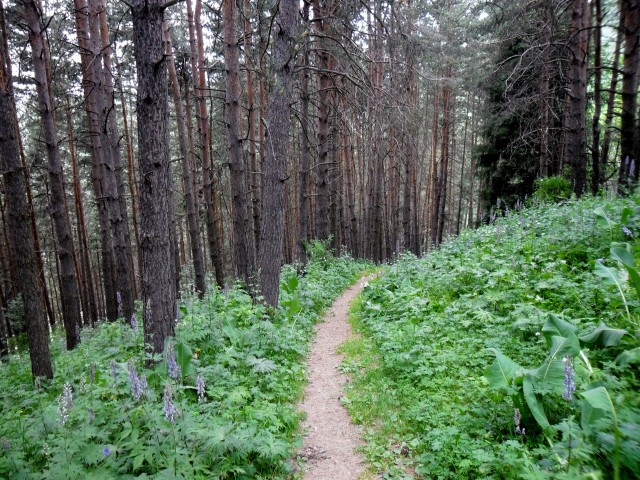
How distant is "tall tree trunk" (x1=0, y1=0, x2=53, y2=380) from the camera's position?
17.9 ft

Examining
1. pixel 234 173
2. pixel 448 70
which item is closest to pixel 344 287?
pixel 234 173

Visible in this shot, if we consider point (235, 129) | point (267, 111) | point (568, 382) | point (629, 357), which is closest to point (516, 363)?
point (629, 357)

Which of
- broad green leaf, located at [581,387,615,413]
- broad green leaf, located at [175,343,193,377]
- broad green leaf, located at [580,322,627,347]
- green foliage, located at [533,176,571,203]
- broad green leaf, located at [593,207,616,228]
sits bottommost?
broad green leaf, located at [175,343,193,377]

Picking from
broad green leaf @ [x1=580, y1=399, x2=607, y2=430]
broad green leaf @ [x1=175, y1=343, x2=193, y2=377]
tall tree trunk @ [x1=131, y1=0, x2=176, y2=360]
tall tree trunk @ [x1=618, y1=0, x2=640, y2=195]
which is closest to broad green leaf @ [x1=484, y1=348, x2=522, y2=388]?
broad green leaf @ [x1=580, y1=399, x2=607, y2=430]

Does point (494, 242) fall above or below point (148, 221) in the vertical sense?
below

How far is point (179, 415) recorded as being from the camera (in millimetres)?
2887

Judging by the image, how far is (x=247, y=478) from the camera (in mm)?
2963

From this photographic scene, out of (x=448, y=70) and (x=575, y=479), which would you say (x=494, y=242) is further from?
(x=448, y=70)

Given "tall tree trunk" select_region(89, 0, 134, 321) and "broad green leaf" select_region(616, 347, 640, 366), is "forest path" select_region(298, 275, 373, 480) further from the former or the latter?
"tall tree trunk" select_region(89, 0, 134, 321)

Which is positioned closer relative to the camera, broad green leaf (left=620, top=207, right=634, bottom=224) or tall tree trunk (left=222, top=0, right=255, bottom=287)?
broad green leaf (left=620, top=207, right=634, bottom=224)

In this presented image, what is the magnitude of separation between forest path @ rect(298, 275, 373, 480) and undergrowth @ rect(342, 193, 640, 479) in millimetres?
173

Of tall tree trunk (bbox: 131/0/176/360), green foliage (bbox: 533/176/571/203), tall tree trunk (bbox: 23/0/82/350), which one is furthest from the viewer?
green foliage (bbox: 533/176/571/203)

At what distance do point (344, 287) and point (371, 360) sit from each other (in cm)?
619

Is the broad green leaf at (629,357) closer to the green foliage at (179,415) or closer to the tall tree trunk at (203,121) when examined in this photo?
the green foliage at (179,415)
